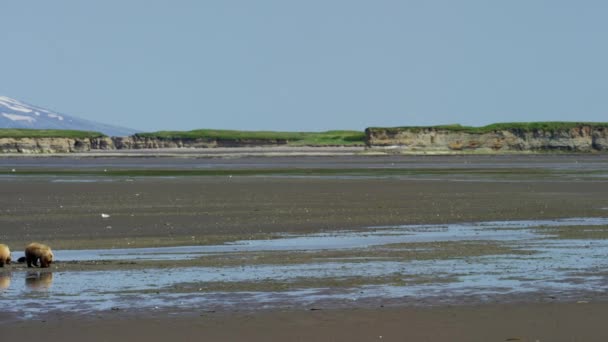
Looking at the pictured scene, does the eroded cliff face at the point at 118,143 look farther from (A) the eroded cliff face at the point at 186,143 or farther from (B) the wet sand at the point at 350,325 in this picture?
(B) the wet sand at the point at 350,325

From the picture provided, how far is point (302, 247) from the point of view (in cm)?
2123

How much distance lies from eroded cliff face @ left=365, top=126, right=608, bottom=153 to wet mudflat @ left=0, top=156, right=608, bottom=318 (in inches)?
3709

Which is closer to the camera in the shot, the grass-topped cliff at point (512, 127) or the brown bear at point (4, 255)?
the brown bear at point (4, 255)

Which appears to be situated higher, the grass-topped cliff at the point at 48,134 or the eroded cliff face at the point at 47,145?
the grass-topped cliff at the point at 48,134

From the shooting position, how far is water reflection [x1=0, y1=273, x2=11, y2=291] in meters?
15.9

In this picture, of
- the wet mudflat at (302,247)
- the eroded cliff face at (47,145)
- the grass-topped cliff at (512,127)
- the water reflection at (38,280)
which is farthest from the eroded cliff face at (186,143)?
the water reflection at (38,280)

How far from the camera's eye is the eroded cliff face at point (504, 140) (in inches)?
5310

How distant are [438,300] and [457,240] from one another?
8.20 meters

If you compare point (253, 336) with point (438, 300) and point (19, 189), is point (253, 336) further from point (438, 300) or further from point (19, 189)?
point (19, 189)

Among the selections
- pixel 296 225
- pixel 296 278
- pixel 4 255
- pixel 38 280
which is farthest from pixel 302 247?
pixel 38 280

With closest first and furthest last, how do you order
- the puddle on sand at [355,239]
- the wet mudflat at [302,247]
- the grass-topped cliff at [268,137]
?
1. the wet mudflat at [302,247]
2. the puddle on sand at [355,239]
3. the grass-topped cliff at [268,137]

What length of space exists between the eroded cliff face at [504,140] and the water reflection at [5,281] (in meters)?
Answer: 118

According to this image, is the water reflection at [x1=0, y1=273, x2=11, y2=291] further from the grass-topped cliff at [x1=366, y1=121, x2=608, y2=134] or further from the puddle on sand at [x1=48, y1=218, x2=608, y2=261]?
the grass-topped cliff at [x1=366, y1=121, x2=608, y2=134]

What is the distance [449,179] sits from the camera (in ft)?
167
